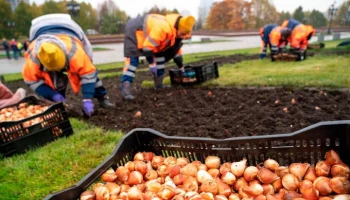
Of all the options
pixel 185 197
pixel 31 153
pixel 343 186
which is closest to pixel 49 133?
pixel 31 153

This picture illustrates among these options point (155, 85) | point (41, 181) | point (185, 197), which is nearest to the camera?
point (185, 197)

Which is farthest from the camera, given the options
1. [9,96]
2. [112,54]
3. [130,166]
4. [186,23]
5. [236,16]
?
[236,16]

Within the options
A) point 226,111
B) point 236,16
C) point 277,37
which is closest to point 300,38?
point 277,37

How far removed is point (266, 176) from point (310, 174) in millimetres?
229

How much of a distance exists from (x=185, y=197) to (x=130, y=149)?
640 mm

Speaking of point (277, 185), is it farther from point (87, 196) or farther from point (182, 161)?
point (87, 196)

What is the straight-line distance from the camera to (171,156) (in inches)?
75.5

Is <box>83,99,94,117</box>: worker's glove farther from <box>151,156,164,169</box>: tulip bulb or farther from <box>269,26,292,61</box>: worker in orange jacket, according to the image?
<box>269,26,292,61</box>: worker in orange jacket

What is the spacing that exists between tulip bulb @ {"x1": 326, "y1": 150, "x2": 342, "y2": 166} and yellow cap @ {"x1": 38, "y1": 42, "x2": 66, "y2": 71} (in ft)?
9.48

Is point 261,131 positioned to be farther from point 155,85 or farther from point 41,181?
point 155,85

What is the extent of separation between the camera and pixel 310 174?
150cm

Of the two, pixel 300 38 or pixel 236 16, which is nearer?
pixel 300 38

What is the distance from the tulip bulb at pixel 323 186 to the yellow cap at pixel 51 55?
9.50ft

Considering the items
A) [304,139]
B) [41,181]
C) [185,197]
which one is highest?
[304,139]
